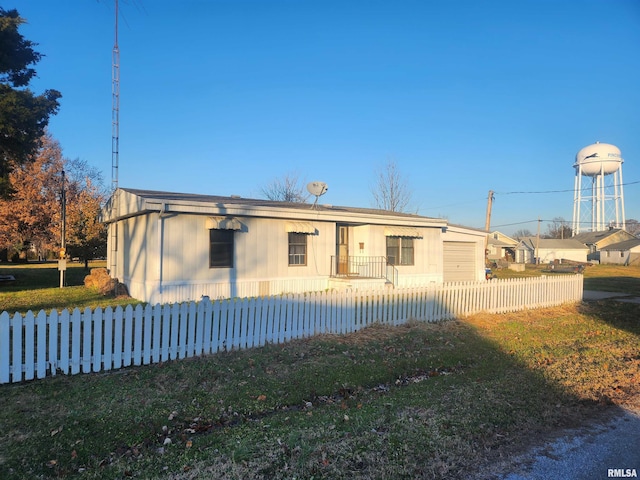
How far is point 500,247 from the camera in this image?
56.4m

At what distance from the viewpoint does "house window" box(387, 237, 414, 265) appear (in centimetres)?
1642

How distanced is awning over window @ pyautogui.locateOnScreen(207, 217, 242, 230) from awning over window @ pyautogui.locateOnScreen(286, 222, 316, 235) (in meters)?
1.89

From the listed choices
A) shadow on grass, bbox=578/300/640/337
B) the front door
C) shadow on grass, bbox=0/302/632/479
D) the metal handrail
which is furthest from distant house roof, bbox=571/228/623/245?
shadow on grass, bbox=0/302/632/479

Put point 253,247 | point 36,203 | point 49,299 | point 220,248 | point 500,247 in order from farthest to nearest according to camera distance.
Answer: point 500,247 → point 36,203 → point 253,247 → point 220,248 → point 49,299

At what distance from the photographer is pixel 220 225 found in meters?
12.1

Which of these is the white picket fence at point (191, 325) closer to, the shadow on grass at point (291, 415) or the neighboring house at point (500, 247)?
the shadow on grass at point (291, 415)

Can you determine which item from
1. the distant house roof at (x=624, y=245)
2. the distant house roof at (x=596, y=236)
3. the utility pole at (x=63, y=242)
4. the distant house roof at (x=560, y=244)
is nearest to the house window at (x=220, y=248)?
the utility pole at (x=63, y=242)

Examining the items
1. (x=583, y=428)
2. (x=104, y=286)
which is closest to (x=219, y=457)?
(x=583, y=428)

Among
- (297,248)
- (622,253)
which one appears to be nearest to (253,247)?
(297,248)

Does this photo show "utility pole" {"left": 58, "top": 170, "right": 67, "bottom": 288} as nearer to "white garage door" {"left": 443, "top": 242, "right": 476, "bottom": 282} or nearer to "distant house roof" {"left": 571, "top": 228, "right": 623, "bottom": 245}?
"white garage door" {"left": 443, "top": 242, "right": 476, "bottom": 282}

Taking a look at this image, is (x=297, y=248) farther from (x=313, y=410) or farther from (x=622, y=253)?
(x=622, y=253)

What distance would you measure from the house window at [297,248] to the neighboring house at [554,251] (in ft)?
170

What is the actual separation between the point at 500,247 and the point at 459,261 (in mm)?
41003

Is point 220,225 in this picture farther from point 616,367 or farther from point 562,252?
point 562,252
